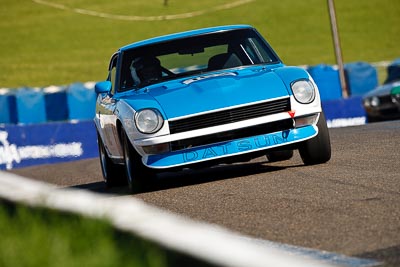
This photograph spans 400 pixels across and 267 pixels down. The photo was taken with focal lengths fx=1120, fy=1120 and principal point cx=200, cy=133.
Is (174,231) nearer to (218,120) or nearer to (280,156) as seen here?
(218,120)

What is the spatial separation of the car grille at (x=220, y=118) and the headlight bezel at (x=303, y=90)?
0.22 m

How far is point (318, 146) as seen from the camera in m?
9.00

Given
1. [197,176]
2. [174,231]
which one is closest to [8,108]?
[197,176]

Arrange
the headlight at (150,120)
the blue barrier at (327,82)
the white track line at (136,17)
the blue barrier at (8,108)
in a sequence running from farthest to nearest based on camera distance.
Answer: the white track line at (136,17) → the blue barrier at (327,82) → the blue barrier at (8,108) → the headlight at (150,120)

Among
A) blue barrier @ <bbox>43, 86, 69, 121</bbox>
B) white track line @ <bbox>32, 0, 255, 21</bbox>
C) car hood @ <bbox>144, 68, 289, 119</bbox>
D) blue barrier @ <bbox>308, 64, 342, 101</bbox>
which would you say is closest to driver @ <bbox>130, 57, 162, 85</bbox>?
car hood @ <bbox>144, 68, 289, 119</bbox>

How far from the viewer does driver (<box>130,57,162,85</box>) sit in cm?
978

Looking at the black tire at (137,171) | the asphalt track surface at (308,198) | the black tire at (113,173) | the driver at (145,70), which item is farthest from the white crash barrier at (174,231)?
the black tire at (113,173)

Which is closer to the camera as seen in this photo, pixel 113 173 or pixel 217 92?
pixel 217 92

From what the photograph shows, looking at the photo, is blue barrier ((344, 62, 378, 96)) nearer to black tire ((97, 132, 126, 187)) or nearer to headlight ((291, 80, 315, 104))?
black tire ((97, 132, 126, 187))

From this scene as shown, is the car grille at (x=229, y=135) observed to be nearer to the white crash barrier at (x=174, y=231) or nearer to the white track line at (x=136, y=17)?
the white crash barrier at (x=174, y=231)

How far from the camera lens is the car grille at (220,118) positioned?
8.48m

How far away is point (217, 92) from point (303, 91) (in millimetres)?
685

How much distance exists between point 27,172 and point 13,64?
1362 inches

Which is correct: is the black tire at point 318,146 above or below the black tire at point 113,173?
above
